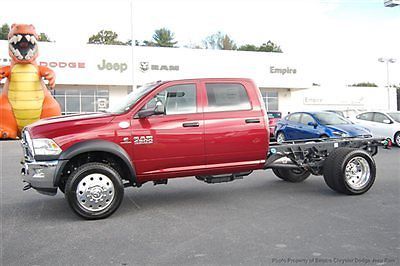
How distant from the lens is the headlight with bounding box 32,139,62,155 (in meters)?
5.53

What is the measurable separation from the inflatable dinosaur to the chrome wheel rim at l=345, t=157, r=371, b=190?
17666mm

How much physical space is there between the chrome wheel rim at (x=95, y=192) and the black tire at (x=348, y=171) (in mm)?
3714

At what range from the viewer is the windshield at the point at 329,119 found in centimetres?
1410

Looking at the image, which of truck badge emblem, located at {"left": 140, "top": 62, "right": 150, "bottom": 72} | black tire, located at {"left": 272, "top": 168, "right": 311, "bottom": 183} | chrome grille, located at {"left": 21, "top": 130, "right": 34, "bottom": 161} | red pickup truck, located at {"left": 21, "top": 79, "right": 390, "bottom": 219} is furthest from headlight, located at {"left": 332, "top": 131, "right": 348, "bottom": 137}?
truck badge emblem, located at {"left": 140, "top": 62, "right": 150, "bottom": 72}

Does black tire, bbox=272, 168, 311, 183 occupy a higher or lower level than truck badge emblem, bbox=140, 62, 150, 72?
lower

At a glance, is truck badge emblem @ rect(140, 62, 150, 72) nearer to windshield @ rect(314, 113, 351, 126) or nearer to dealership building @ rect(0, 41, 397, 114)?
dealership building @ rect(0, 41, 397, 114)

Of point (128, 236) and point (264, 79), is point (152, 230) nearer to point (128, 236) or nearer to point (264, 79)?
point (128, 236)

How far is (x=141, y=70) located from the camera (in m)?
35.0

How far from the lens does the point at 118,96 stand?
3547 centimetres

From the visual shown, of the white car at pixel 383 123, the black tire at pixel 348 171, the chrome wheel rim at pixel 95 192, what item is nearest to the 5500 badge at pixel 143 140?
the chrome wheel rim at pixel 95 192

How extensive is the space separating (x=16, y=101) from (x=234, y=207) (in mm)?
17770

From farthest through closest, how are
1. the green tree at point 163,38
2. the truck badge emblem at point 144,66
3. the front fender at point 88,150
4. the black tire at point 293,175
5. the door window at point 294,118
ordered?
the green tree at point 163,38 < the truck badge emblem at point 144,66 < the door window at point 294,118 < the black tire at point 293,175 < the front fender at point 88,150

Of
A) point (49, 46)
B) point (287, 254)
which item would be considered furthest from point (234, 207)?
point (49, 46)

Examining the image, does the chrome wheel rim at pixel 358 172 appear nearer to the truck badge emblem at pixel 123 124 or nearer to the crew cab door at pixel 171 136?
the crew cab door at pixel 171 136
